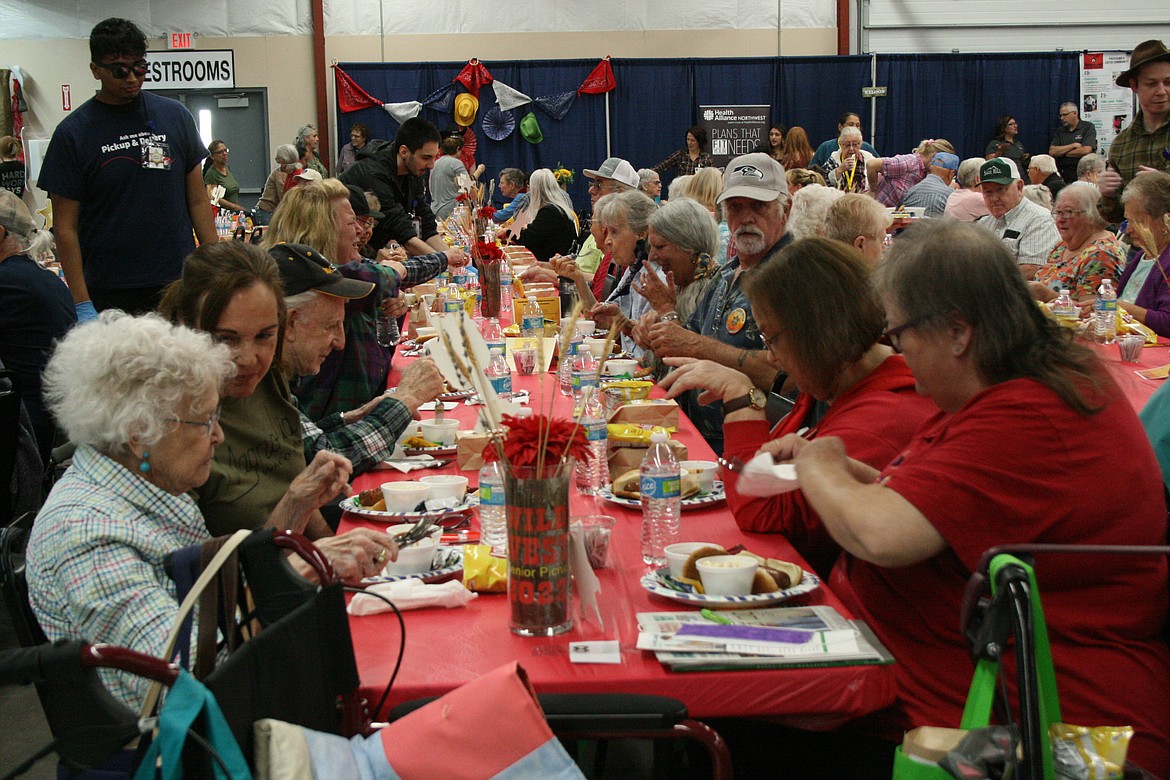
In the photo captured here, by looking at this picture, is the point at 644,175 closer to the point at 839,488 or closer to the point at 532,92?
the point at 532,92

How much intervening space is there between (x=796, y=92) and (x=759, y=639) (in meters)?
13.6

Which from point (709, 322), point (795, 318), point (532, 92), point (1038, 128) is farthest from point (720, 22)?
point (795, 318)

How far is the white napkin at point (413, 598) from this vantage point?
5.62 feet

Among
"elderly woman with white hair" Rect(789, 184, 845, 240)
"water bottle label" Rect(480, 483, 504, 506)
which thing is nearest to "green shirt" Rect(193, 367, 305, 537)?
"water bottle label" Rect(480, 483, 504, 506)

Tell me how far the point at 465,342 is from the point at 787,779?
0.95 m

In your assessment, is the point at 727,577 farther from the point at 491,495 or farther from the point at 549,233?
the point at 549,233

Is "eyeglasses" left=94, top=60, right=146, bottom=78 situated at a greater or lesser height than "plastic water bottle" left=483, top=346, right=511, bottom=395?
greater

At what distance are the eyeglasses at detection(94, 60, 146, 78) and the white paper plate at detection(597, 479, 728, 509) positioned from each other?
2686 mm

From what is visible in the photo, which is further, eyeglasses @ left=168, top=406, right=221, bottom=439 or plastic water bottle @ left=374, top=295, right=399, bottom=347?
plastic water bottle @ left=374, top=295, right=399, bottom=347

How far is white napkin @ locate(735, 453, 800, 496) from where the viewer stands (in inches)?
69.5

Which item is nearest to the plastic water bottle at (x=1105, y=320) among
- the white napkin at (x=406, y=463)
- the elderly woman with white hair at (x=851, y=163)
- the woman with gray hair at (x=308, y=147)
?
the white napkin at (x=406, y=463)

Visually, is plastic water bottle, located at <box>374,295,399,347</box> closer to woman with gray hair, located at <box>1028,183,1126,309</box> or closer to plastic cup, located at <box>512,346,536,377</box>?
plastic cup, located at <box>512,346,536,377</box>

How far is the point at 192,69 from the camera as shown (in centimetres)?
1376

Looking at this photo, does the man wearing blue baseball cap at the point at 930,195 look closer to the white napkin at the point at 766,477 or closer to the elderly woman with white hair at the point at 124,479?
the white napkin at the point at 766,477
